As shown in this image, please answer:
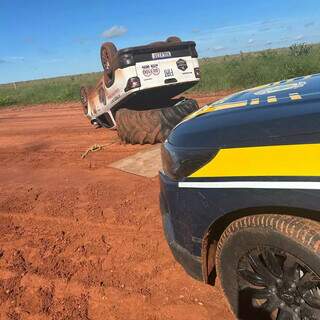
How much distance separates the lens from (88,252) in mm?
4199

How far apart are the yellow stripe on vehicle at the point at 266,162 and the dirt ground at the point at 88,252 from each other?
4.00 ft

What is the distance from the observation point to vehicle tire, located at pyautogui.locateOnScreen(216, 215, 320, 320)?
214 centimetres

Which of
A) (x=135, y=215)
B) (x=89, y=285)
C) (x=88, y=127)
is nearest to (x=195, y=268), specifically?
(x=89, y=285)

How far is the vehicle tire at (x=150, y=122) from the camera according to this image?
25.2 feet

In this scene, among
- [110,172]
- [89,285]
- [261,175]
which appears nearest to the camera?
[261,175]

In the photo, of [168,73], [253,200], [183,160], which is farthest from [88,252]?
[168,73]

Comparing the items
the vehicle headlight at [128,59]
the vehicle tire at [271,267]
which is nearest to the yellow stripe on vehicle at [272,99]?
the vehicle tire at [271,267]

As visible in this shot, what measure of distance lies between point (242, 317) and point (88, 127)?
908 cm

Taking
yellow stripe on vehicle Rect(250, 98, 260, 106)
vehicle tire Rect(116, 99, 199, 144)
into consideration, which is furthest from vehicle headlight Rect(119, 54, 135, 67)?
yellow stripe on vehicle Rect(250, 98, 260, 106)

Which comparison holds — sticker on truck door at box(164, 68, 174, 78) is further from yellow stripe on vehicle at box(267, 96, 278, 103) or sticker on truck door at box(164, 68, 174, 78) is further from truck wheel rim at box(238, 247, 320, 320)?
truck wheel rim at box(238, 247, 320, 320)

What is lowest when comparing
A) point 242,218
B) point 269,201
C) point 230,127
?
point 242,218

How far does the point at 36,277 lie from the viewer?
12.6 feet

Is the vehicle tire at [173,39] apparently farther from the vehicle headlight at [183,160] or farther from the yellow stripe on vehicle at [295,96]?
the yellow stripe on vehicle at [295,96]

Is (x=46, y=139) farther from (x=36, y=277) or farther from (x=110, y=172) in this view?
(x=36, y=277)
